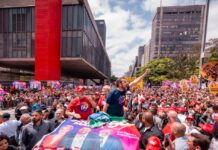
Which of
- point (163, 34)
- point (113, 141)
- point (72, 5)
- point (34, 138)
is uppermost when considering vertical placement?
point (163, 34)

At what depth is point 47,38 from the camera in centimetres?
2853

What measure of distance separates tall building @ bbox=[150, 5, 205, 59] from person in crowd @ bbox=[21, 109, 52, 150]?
108 metres

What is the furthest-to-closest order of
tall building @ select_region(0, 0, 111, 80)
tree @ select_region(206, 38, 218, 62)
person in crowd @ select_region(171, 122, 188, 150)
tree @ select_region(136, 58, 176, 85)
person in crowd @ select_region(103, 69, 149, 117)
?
tree @ select_region(136, 58, 176, 85) → tall building @ select_region(0, 0, 111, 80) → tree @ select_region(206, 38, 218, 62) → person in crowd @ select_region(103, 69, 149, 117) → person in crowd @ select_region(171, 122, 188, 150)

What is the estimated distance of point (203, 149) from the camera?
2504mm

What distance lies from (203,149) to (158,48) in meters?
113

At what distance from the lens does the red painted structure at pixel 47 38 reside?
28094 mm

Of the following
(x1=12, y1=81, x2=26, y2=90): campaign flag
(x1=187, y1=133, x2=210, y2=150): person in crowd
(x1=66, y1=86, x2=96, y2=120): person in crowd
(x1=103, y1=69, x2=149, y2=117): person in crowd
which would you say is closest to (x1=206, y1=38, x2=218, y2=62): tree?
(x1=12, y1=81, x2=26, y2=90): campaign flag

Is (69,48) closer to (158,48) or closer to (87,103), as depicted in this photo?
(87,103)

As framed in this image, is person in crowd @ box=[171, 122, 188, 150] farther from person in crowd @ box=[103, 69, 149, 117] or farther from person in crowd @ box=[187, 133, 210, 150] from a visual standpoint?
person in crowd @ box=[103, 69, 149, 117]

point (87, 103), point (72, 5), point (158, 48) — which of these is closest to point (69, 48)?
point (72, 5)

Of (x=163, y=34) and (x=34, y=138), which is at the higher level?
(x=163, y=34)

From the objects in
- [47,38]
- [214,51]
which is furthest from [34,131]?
[214,51]

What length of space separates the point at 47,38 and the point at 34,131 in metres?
26.9

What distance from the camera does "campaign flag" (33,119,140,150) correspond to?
2.23 meters
